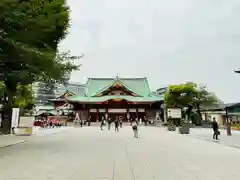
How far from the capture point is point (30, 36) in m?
15.8

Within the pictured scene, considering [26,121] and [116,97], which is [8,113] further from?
[116,97]

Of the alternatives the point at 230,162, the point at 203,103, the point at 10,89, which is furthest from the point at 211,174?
the point at 203,103

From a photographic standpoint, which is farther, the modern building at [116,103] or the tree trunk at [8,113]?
the modern building at [116,103]

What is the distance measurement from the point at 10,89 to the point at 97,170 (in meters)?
21.7

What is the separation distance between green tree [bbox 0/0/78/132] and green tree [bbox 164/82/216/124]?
33175 millimetres

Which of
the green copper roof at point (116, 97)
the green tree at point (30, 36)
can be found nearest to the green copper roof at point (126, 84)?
the green copper roof at point (116, 97)

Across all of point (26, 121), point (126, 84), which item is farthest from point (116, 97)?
point (26, 121)

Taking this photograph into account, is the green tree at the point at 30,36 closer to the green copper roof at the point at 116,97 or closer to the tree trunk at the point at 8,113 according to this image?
the tree trunk at the point at 8,113

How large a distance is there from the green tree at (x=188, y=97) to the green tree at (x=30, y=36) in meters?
33.2

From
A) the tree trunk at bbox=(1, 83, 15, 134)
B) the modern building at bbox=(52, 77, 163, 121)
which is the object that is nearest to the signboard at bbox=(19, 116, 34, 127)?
the tree trunk at bbox=(1, 83, 15, 134)

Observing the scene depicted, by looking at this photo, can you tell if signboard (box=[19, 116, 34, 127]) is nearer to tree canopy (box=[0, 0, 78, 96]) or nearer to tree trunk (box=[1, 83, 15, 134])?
tree trunk (box=[1, 83, 15, 134])

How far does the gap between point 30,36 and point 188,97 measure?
3686 centimetres

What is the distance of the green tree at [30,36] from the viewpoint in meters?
13.9

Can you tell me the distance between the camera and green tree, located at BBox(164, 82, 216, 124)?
161 feet
